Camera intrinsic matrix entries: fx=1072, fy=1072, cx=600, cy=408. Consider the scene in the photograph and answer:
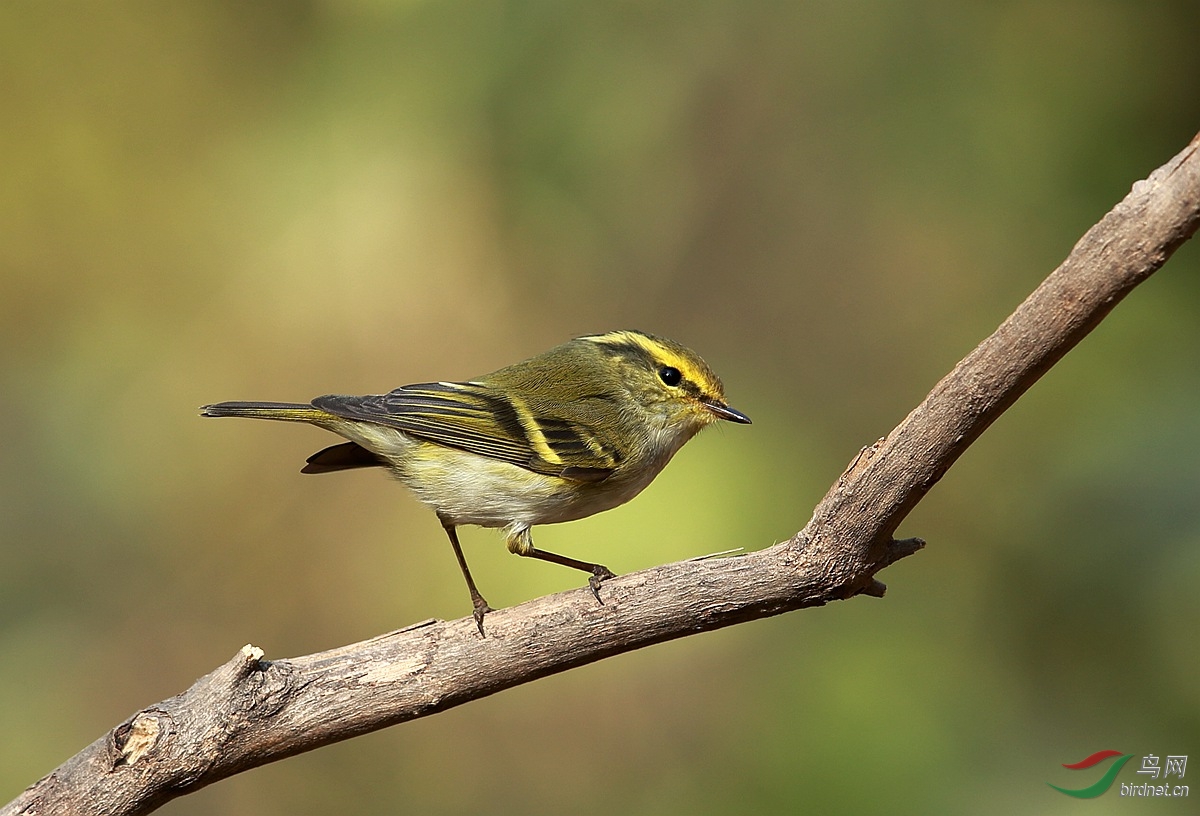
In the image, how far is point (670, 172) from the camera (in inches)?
192

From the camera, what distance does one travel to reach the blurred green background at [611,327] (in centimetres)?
336

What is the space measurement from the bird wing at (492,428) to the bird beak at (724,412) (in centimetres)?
38

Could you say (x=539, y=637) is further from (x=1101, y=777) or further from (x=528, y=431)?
(x=1101, y=777)

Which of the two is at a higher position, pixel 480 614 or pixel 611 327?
pixel 611 327

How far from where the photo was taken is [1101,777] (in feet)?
9.96

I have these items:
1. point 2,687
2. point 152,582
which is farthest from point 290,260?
point 2,687

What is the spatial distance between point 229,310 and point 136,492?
0.94 m

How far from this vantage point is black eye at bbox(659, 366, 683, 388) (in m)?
3.19

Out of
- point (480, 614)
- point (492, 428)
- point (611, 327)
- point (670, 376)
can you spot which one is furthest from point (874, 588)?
point (611, 327)

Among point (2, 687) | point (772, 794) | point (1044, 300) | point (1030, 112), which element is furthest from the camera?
point (2, 687)

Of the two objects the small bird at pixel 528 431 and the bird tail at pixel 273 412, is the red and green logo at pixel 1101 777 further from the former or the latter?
the bird tail at pixel 273 412

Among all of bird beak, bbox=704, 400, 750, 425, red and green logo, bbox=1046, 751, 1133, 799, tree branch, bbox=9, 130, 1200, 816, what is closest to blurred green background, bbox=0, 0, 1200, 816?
red and green logo, bbox=1046, 751, 1133, 799

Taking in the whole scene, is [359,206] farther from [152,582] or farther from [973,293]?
[973,293]

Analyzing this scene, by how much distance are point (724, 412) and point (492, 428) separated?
2.28 feet
